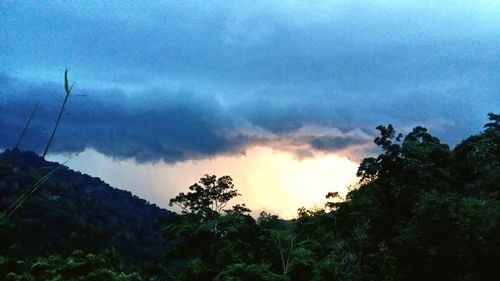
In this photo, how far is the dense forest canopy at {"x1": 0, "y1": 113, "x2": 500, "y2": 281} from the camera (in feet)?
66.1

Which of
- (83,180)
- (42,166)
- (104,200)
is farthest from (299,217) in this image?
(83,180)

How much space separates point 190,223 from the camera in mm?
32156

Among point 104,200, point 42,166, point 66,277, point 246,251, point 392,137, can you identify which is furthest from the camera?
point 104,200

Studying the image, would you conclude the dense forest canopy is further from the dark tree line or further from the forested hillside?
the forested hillside

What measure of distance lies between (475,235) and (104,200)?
97.6 metres

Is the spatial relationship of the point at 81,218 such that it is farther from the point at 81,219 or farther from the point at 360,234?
the point at 360,234

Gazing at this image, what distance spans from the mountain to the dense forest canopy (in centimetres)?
360

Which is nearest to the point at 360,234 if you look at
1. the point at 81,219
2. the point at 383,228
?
the point at 383,228

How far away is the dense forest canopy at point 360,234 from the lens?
2016 cm

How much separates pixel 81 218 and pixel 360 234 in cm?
5679

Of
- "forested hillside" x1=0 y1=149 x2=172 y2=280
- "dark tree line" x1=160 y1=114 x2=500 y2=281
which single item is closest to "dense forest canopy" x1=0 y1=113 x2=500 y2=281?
"dark tree line" x1=160 y1=114 x2=500 y2=281

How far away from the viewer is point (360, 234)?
1139 inches

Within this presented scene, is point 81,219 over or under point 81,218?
under

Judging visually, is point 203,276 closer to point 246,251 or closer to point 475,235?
point 246,251
